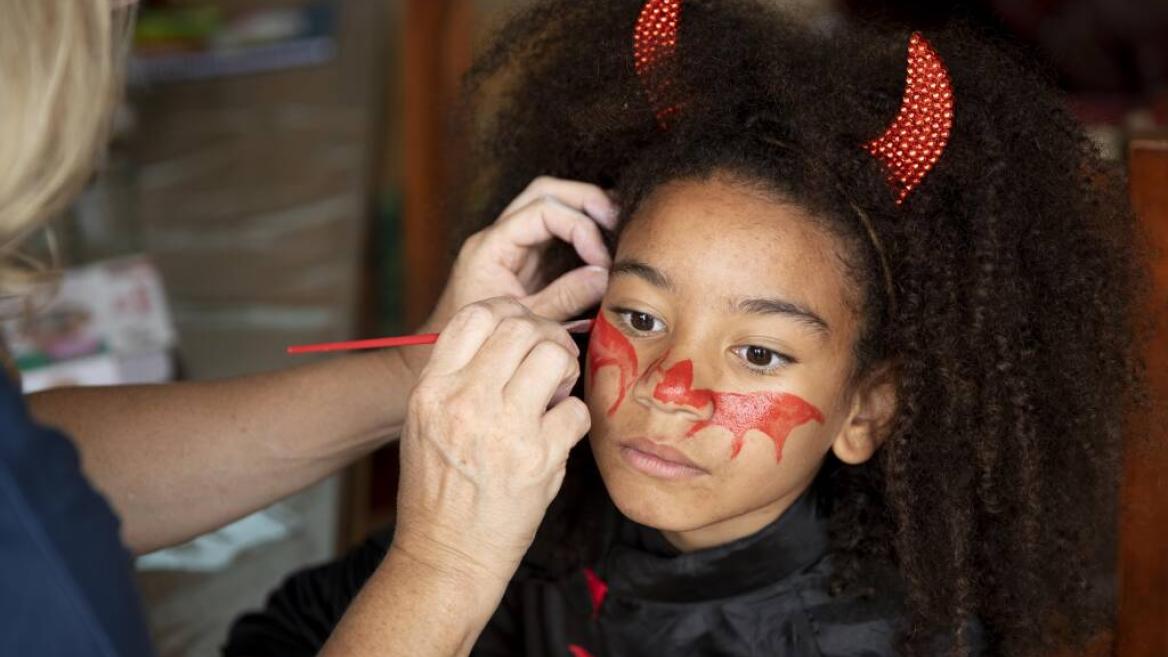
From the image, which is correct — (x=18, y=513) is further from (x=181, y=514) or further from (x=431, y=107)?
(x=431, y=107)

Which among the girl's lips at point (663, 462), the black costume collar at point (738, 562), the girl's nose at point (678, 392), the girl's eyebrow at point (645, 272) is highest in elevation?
the girl's eyebrow at point (645, 272)

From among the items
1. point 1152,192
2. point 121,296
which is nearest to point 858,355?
point 1152,192

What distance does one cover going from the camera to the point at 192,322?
230 centimetres

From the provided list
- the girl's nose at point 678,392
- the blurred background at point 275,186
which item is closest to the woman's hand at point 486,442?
the girl's nose at point 678,392

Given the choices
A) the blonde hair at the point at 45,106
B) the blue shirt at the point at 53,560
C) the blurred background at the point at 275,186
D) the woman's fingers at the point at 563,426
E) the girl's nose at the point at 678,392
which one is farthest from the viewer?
the blurred background at the point at 275,186

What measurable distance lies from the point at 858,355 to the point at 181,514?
678 mm

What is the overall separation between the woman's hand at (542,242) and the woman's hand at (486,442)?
0.25 m

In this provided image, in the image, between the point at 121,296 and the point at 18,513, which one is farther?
the point at 121,296

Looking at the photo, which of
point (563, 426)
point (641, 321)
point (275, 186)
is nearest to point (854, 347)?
point (641, 321)

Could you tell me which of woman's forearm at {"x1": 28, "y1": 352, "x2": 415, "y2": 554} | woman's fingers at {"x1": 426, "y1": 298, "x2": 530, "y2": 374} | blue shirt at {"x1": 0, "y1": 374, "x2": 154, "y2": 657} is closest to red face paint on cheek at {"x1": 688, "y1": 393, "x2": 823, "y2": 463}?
woman's fingers at {"x1": 426, "y1": 298, "x2": 530, "y2": 374}

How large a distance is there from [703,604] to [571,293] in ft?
1.05

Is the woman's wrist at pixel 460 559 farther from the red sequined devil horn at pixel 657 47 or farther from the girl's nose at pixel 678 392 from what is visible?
the red sequined devil horn at pixel 657 47

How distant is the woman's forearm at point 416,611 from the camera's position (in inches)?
38.5

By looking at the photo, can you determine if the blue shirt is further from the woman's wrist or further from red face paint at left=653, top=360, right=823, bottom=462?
red face paint at left=653, top=360, right=823, bottom=462
